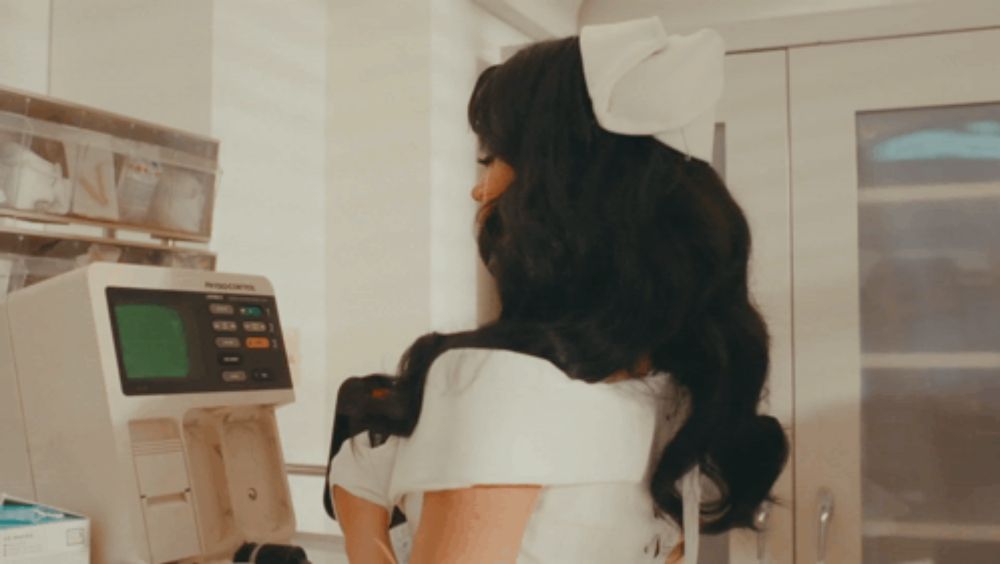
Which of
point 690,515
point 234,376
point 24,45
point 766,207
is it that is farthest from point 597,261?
point 24,45

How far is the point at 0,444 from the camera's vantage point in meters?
1.04

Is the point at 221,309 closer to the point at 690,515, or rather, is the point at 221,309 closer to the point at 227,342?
the point at 227,342

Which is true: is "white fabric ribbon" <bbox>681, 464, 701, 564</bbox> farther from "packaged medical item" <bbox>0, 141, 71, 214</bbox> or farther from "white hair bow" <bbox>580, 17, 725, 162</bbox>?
"packaged medical item" <bbox>0, 141, 71, 214</bbox>

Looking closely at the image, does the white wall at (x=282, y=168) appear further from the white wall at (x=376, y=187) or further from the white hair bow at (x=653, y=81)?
the white hair bow at (x=653, y=81)

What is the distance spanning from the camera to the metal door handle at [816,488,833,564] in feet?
6.33

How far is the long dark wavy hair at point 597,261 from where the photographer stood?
90cm

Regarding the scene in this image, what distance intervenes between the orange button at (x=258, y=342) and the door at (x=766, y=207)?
111 cm

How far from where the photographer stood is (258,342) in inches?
45.1

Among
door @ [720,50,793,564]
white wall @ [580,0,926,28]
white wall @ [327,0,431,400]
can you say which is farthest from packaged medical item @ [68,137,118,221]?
white wall @ [580,0,926,28]

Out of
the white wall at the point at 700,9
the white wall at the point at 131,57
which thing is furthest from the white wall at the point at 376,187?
the white wall at the point at 700,9

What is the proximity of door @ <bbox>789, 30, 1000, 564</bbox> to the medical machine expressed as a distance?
1187mm

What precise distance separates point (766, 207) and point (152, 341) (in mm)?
1325

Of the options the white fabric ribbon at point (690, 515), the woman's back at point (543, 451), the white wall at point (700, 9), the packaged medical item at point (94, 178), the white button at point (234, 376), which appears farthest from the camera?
the white wall at point (700, 9)


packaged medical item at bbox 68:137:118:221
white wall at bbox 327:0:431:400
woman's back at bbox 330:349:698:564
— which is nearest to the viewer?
woman's back at bbox 330:349:698:564
